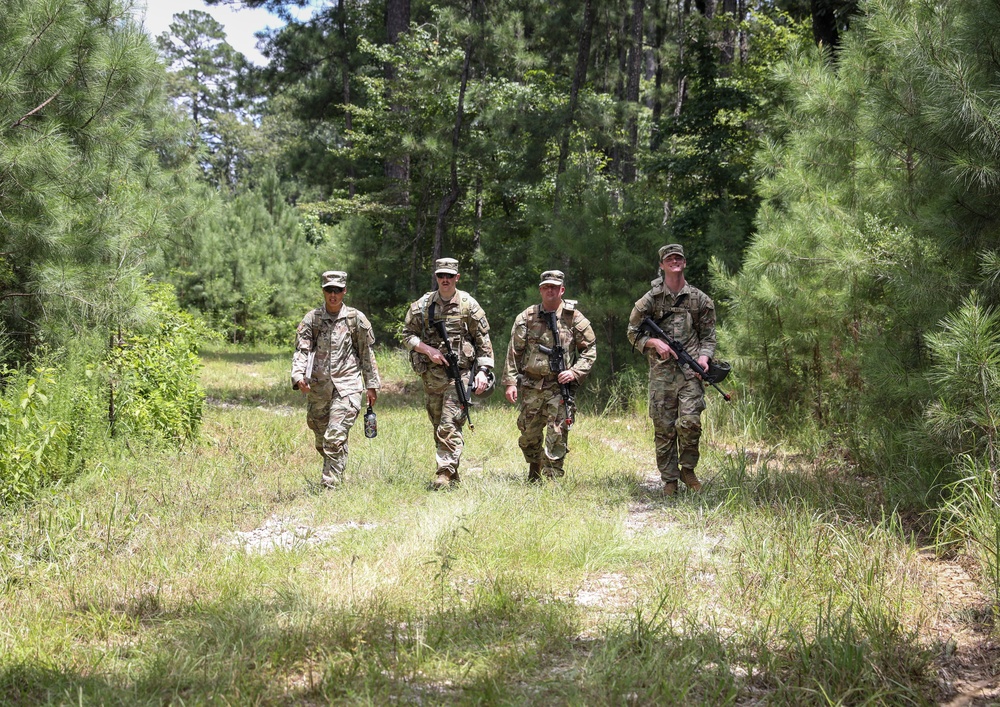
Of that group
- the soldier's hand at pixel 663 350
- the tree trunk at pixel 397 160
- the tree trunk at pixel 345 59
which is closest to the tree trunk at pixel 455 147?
the tree trunk at pixel 397 160

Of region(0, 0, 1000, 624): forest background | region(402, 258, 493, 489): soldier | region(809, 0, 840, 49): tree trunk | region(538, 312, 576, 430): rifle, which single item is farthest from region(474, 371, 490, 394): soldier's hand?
region(809, 0, 840, 49): tree trunk

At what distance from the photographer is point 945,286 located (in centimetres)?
539

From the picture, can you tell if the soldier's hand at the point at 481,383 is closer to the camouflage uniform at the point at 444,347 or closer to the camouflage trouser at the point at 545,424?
the camouflage uniform at the point at 444,347

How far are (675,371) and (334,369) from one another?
2830 millimetres

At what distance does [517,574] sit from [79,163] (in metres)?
5.63

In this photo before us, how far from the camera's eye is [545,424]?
706 centimetres

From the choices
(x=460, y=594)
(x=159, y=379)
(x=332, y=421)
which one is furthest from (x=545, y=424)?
(x=159, y=379)

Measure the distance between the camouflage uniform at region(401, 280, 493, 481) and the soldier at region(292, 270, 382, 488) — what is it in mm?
→ 414

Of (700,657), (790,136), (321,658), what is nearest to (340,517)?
(321,658)

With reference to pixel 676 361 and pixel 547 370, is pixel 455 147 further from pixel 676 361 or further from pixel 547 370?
pixel 676 361

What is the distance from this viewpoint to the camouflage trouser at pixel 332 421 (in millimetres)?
6609

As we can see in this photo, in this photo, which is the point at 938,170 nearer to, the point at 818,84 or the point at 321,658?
the point at 818,84

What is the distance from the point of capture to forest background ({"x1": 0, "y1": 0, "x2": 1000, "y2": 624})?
520 centimetres

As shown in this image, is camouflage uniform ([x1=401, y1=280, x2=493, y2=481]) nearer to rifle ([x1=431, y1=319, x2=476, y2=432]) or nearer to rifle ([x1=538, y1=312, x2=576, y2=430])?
rifle ([x1=431, y1=319, x2=476, y2=432])
